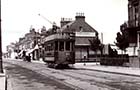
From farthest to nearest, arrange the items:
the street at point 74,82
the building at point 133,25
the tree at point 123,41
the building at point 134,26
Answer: the tree at point 123,41 → the building at point 133,25 → the building at point 134,26 → the street at point 74,82

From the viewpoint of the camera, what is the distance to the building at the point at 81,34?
72.6 m

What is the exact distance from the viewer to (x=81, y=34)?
76375 millimetres

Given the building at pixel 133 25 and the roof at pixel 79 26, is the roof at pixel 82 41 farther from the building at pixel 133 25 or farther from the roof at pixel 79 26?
the building at pixel 133 25

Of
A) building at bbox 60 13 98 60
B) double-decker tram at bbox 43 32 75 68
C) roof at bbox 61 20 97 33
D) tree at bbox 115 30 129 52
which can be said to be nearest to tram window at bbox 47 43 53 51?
double-decker tram at bbox 43 32 75 68

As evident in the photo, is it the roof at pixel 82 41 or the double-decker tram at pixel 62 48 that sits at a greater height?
the roof at pixel 82 41

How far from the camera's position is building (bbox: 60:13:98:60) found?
7262 cm

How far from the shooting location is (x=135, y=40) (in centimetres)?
4341

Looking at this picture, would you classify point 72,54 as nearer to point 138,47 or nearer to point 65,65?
point 65,65

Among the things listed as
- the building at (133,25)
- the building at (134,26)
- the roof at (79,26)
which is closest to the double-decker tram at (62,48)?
the building at (134,26)

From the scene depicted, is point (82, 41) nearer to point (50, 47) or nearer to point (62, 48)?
point (50, 47)

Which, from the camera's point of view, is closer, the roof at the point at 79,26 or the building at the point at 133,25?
the building at the point at 133,25

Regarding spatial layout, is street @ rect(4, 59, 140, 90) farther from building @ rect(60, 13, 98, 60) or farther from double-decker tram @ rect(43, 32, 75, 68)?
building @ rect(60, 13, 98, 60)

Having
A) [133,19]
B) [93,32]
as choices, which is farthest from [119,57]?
Answer: [93,32]

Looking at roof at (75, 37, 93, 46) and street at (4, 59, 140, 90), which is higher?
roof at (75, 37, 93, 46)
